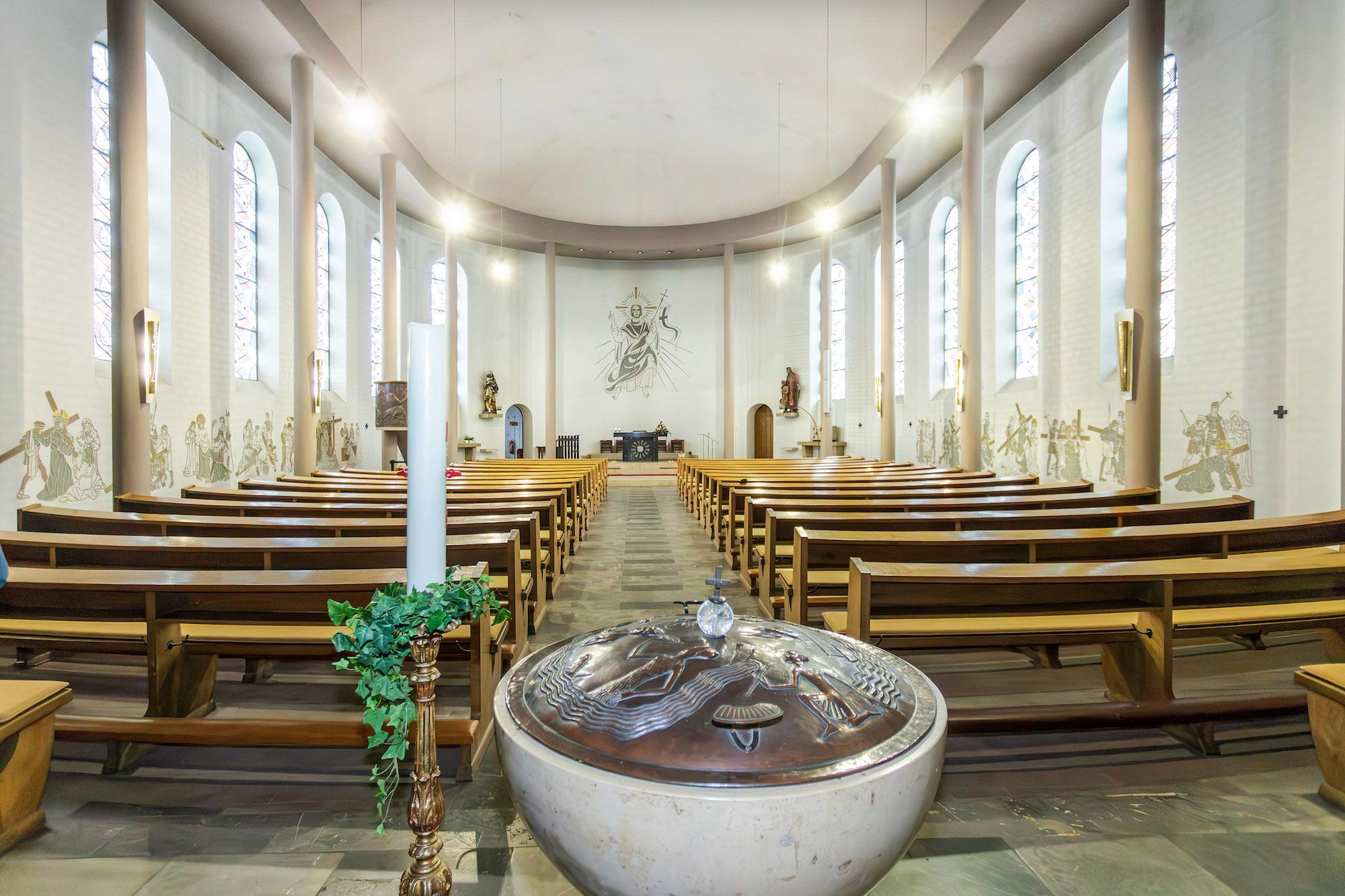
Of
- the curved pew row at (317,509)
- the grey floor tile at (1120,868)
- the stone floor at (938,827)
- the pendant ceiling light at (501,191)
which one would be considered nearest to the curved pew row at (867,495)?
the curved pew row at (317,509)

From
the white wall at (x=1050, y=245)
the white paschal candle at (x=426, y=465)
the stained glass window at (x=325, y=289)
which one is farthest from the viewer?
the stained glass window at (x=325, y=289)

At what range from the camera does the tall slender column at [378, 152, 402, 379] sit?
10039 millimetres

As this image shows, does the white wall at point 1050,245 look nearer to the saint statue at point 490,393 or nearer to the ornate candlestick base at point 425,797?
the saint statue at point 490,393

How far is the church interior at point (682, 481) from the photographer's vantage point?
46.6 inches

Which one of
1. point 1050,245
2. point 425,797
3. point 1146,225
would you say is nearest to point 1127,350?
point 1146,225

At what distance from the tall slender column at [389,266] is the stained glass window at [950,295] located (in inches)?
379

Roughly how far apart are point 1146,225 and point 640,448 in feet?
39.1

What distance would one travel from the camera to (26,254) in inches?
209

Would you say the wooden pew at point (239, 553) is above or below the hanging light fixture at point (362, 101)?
below

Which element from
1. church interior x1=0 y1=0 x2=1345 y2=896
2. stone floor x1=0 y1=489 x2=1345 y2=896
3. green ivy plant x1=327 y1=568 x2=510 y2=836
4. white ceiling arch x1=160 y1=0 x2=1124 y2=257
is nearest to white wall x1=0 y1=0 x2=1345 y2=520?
church interior x1=0 y1=0 x2=1345 y2=896

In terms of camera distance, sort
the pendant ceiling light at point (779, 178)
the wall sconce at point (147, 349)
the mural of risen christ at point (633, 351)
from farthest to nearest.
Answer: the mural of risen christ at point (633, 351)
the pendant ceiling light at point (779, 178)
the wall sconce at point (147, 349)

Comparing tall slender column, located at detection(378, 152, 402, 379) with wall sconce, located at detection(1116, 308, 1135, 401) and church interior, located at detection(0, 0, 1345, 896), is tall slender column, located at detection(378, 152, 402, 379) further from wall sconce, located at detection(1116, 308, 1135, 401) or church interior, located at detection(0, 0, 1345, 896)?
wall sconce, located at detection(1116, 308, 1135, 401)

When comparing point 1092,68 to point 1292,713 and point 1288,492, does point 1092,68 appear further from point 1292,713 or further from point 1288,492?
point 1292,713

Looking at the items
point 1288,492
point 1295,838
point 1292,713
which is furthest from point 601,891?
point 1288,492
